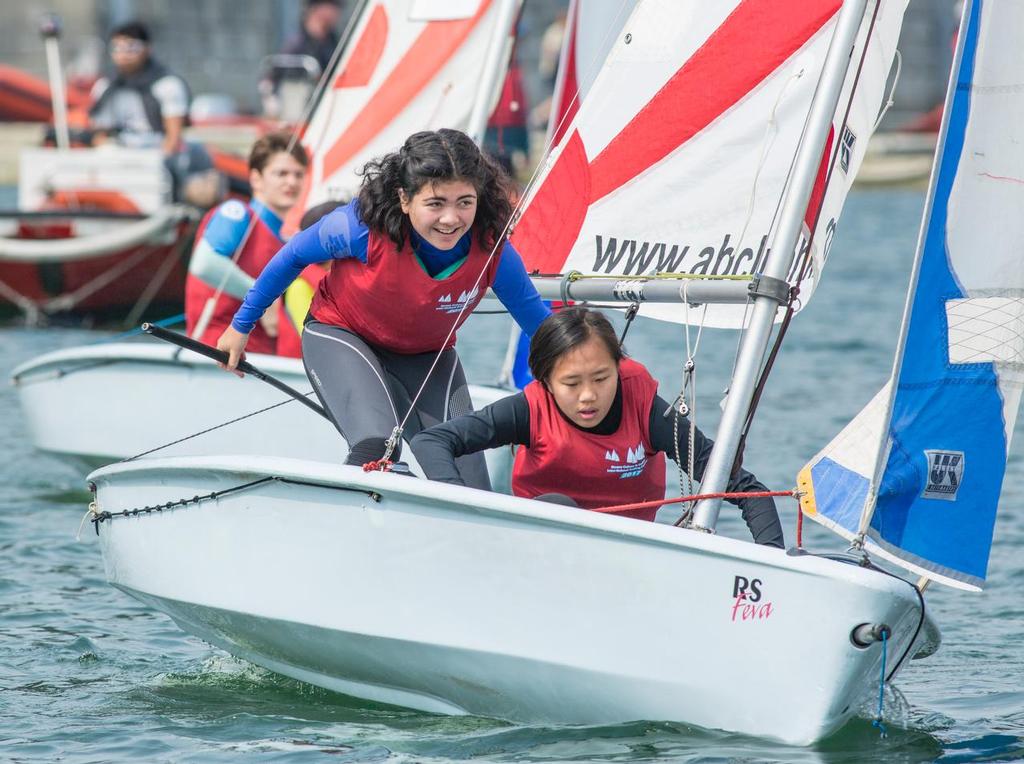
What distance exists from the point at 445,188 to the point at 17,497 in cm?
357

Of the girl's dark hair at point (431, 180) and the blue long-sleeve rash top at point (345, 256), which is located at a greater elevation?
the girl's dark hair at point (431, 180)

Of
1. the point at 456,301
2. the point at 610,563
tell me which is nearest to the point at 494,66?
the point at 456,301

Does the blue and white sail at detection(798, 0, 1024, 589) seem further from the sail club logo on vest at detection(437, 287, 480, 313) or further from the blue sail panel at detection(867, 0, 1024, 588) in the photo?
the sail club logo on vest at detection(437, 287, 480, 313)

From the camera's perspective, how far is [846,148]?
3.98 meters

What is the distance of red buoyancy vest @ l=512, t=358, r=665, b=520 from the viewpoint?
3850 millimetres

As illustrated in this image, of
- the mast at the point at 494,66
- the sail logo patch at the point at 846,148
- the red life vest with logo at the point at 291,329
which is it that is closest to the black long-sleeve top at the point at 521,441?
the sail logo patch at the point at 846,148

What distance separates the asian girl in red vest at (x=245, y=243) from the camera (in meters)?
6.46

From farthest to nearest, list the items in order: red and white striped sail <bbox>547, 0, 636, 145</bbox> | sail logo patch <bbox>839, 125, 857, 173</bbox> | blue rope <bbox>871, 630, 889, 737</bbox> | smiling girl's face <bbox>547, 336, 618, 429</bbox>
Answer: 1. red and white striped sail <bbox>547, 0, 636, 145</bbox>
2. sail logo patch <bbox>839, 125, 857, 173</bbox>
3. smiling girl's face <bbox>547, 336, 618, 429</bbox>
4. blue rope <bbox>871, 630, 889, 737</bbox>

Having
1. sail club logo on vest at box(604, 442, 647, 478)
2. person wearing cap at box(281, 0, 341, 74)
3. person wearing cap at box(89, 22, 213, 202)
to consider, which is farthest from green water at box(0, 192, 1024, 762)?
person wearing cap at box(281, 0, 341, 74)

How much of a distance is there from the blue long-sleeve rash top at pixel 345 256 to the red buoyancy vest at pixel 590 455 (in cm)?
32

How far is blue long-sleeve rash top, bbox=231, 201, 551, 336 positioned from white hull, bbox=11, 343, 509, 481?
1837mm

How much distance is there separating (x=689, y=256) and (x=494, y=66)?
2987mm

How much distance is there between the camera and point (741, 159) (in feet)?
13.9

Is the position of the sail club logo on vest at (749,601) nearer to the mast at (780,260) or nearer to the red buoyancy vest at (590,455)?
the mast at (780,260)
